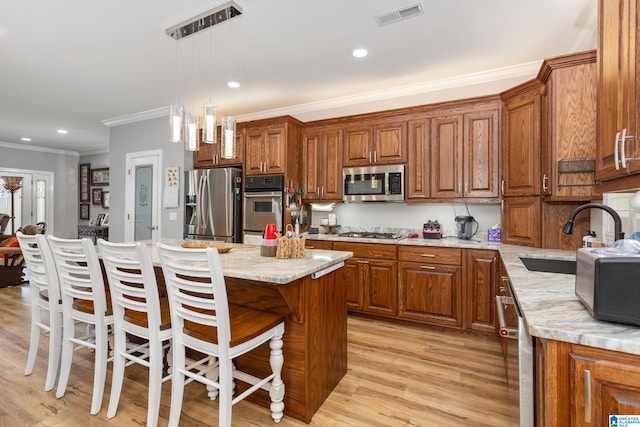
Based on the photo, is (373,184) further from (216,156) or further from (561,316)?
(561,316)

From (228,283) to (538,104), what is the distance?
281 centimetres

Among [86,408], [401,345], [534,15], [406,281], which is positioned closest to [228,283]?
[86,408]

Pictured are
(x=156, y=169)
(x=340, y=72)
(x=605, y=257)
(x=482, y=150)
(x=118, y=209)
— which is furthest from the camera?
(x=118, y=209)

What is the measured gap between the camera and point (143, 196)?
504 centimetres

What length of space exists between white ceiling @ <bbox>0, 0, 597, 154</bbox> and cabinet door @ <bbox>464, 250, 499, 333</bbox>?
1.82 meters

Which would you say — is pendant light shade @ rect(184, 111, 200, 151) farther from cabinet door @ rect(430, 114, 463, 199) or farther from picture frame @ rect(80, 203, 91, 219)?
picture frame @ rect(80, 203, 91, 219)

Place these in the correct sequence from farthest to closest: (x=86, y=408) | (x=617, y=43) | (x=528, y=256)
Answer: (x=528, y=256) → (x=86, y=408) → (x=617, y=43)

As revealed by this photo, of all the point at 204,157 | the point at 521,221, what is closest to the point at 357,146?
the point at 521,221

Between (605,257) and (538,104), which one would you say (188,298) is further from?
(538,104)

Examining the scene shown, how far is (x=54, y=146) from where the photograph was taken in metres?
7.37

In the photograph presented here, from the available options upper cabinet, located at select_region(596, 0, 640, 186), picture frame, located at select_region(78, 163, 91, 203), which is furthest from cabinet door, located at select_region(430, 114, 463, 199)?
picture frame, located at select_region(78, 163, 91, 203)

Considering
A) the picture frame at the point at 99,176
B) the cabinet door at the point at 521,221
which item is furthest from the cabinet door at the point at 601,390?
the picture frame at the point at 99,176

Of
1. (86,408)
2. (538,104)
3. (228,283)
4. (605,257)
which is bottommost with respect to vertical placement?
(86,408)

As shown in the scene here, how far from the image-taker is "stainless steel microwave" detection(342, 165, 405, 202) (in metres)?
3.53
